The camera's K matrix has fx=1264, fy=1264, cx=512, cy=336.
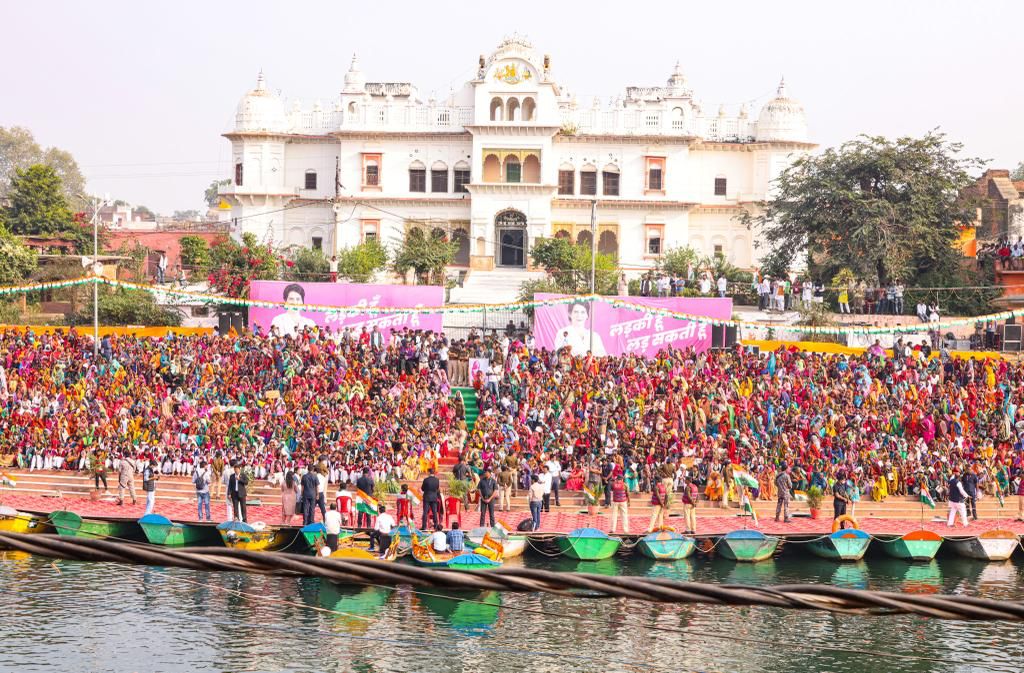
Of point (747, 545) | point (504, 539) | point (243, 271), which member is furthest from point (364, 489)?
point (243, 271)

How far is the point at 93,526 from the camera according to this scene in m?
21.8

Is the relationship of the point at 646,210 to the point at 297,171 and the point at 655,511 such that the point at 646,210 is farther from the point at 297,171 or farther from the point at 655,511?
the point at 655,511

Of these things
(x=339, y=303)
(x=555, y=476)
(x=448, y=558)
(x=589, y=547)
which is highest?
(x=339, y=303)

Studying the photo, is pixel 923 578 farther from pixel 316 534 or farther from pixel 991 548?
pixel 316 534

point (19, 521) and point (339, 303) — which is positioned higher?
point (339, 303)

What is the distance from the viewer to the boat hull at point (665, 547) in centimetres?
2111

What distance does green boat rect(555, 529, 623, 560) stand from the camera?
21.1 metres

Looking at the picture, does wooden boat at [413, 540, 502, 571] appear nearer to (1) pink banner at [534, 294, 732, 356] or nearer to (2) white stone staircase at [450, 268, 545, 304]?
(1) pink banner at [534, 294, 732, 356]

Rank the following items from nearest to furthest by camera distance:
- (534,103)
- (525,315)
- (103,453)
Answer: (103,453) → (525,315) → (534,103)

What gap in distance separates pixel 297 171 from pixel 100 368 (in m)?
24.1

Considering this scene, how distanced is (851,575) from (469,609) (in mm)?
6480

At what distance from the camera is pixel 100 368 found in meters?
29.4

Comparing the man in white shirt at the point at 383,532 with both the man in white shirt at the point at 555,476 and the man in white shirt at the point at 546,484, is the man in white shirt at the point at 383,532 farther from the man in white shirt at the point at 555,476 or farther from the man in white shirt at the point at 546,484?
the man in white shirt at the point at 555,476

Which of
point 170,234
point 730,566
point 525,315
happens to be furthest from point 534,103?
point 730,566
